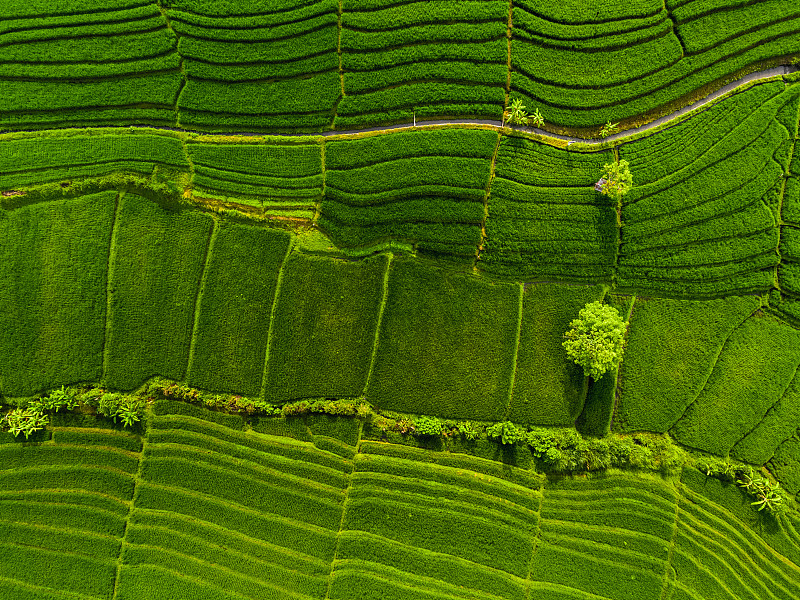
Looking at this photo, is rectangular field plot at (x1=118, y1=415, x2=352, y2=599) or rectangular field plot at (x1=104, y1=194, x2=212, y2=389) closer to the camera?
rectangular field plot at (x1=118, y1=415, x2=352, y2=599)

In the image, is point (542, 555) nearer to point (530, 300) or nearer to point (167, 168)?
point (530, 300)

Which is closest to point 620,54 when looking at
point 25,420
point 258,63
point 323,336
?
point 258,63

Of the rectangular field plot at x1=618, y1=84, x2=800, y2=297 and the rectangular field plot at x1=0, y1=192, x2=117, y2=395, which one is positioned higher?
the rectangular field plot at x1=618, y1=84, x2=800, y2=297

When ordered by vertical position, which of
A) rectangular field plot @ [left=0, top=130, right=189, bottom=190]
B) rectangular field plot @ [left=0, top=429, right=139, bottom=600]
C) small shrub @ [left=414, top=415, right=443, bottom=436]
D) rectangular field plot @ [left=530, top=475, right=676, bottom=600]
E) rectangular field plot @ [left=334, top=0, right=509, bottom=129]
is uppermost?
rectangular field plot @ [left=334, top=0, right=509, bottom=129]

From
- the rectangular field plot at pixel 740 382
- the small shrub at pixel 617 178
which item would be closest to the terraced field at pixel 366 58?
the small shrub at pixel 617 178

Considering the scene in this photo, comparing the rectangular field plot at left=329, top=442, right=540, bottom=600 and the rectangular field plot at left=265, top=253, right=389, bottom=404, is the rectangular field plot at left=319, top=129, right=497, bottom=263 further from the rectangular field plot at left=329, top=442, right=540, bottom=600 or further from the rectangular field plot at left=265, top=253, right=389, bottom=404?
the rectangular field plot at left=329, top=442, right=540, bottom=600

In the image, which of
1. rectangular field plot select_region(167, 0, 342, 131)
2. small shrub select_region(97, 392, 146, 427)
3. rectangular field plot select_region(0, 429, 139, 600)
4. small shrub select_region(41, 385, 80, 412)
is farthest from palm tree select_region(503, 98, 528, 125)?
small shrub select_region(41, 385, 80, 412)

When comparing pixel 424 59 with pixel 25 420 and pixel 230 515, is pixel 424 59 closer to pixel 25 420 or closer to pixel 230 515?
pixel 230 515
